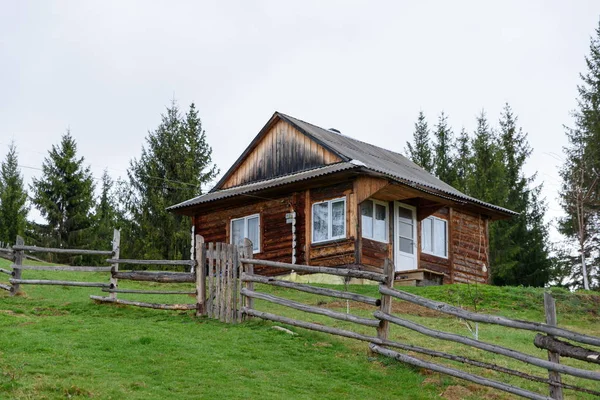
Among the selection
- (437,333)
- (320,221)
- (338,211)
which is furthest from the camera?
(320,221)

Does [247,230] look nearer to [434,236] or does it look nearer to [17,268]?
[434,236]

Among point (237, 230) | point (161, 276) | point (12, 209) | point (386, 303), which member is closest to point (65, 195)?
point (12, 209)

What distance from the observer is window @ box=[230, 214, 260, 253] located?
30172mm

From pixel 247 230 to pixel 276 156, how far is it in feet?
9.47

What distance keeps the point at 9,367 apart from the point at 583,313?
15955 mm

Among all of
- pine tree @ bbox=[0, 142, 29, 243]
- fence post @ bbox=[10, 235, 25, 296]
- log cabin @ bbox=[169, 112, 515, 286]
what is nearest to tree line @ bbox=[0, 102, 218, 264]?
pine tree @ bbox=[0, 142, 29, 243]

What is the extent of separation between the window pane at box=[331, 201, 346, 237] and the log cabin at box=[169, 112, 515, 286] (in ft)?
0.11

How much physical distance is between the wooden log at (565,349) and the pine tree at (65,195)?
34.0 meters

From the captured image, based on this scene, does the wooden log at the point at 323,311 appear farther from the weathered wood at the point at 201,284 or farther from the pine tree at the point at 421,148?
the pine tree at the point at 421,148

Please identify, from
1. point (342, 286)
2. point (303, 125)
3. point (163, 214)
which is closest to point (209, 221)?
point (303, 125)

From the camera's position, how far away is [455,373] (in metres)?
12.9

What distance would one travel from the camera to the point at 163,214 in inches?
1722

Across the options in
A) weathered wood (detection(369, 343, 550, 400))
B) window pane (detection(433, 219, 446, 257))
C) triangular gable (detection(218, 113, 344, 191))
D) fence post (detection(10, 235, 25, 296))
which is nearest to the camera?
weathered wood (detection(369, 343, 550, 400))

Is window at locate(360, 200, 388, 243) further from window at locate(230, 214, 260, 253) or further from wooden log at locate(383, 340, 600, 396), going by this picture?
wooden log at locate(383, 340, 600, 396)
